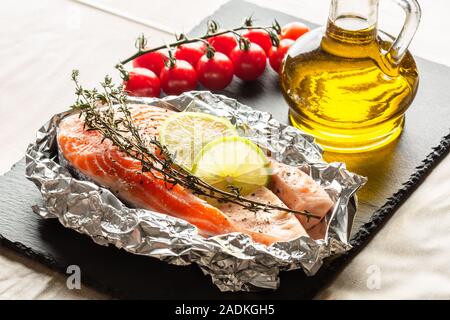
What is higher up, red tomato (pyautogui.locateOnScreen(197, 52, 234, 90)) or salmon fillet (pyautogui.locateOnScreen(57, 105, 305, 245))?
salmon fillet (pyautogui.locateOnScreen(57, 105, 305, 245))

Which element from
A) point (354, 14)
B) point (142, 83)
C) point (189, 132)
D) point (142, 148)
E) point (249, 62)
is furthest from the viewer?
point (249, 62)

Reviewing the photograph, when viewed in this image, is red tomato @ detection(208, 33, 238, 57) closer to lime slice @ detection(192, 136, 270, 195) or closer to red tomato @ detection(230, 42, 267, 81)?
red tomato @ detection(230, 42, 267, 81)

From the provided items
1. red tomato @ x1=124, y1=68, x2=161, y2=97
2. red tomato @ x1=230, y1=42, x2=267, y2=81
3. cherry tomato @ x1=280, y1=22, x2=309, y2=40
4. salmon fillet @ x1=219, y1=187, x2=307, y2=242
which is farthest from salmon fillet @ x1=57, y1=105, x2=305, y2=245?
cherry tomato @ x1=280, y1=22, x2=309, y2=40

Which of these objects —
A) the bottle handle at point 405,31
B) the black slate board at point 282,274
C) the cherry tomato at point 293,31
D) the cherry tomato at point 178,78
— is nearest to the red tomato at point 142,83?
the cherry tomato at point 178,78

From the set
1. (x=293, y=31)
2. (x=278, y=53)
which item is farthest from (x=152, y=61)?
(x=293, y=31)

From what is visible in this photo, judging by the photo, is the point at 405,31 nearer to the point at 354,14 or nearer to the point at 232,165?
the point at 354,14

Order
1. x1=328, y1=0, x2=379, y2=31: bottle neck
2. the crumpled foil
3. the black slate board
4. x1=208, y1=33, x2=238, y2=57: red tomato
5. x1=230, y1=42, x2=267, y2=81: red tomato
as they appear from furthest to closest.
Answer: x1=208, y1=33, x2=238, y2=57: red tomato, x1=230, y1=42, x2=267, y2=81: red tomato, x1=328, y1=0, x2=379, y2=31: bottle neck, the black slate board, the crumpled foil

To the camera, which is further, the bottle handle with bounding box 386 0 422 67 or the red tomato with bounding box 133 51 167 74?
the red tomato with bounding box 133 51 167 74
